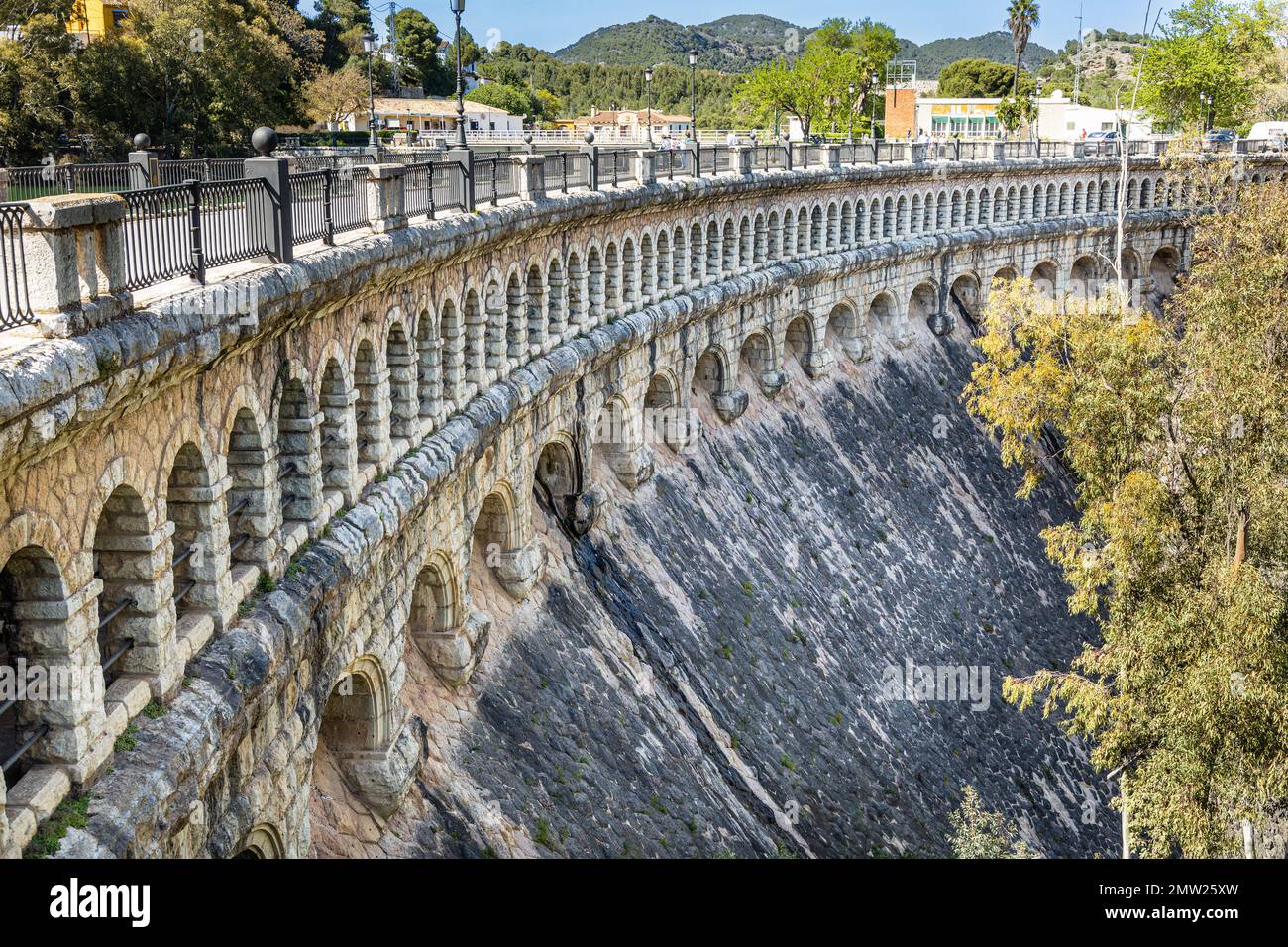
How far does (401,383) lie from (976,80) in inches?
4114

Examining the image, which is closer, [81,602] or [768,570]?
[81,602]

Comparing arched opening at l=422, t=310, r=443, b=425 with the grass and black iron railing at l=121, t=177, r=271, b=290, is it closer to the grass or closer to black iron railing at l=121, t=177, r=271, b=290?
black iron railing at l=121, t=177, r=271, b=290

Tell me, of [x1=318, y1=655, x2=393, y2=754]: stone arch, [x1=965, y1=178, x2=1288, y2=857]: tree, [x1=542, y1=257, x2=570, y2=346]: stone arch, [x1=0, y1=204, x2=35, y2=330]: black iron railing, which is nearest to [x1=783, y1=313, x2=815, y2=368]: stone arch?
[x1=965, y1=178, x2=1288, y2=857]: tree

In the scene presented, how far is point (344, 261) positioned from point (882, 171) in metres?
32.1

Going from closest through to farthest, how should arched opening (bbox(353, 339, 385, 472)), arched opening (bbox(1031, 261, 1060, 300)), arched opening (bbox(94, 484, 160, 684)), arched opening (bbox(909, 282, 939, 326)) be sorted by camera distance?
arched opening (bbox(94, 484, 160, 684))
arched opening (bbox(353, 339, 385, 472))
arched opening (bbox(909, 282, 939, 326))
arched opening (bbox(1031, 261, 1060, 300))

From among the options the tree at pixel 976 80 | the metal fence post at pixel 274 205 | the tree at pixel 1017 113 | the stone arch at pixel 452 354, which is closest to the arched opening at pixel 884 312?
the stone arch at pixel 452 354

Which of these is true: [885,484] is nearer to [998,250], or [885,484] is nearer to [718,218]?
[718,218]

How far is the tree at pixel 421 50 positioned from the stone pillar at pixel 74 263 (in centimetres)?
7333

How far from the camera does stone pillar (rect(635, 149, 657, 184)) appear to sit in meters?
27.6

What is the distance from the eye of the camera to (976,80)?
371ft

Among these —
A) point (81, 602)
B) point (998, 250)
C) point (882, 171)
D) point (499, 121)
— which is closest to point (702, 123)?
point (499, 121)

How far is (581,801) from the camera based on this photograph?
1880 cm

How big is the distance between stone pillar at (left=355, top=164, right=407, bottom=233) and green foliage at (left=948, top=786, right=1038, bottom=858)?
13.6 m

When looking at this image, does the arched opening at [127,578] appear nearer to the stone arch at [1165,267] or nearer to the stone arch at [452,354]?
the stone arch at [452,354]
